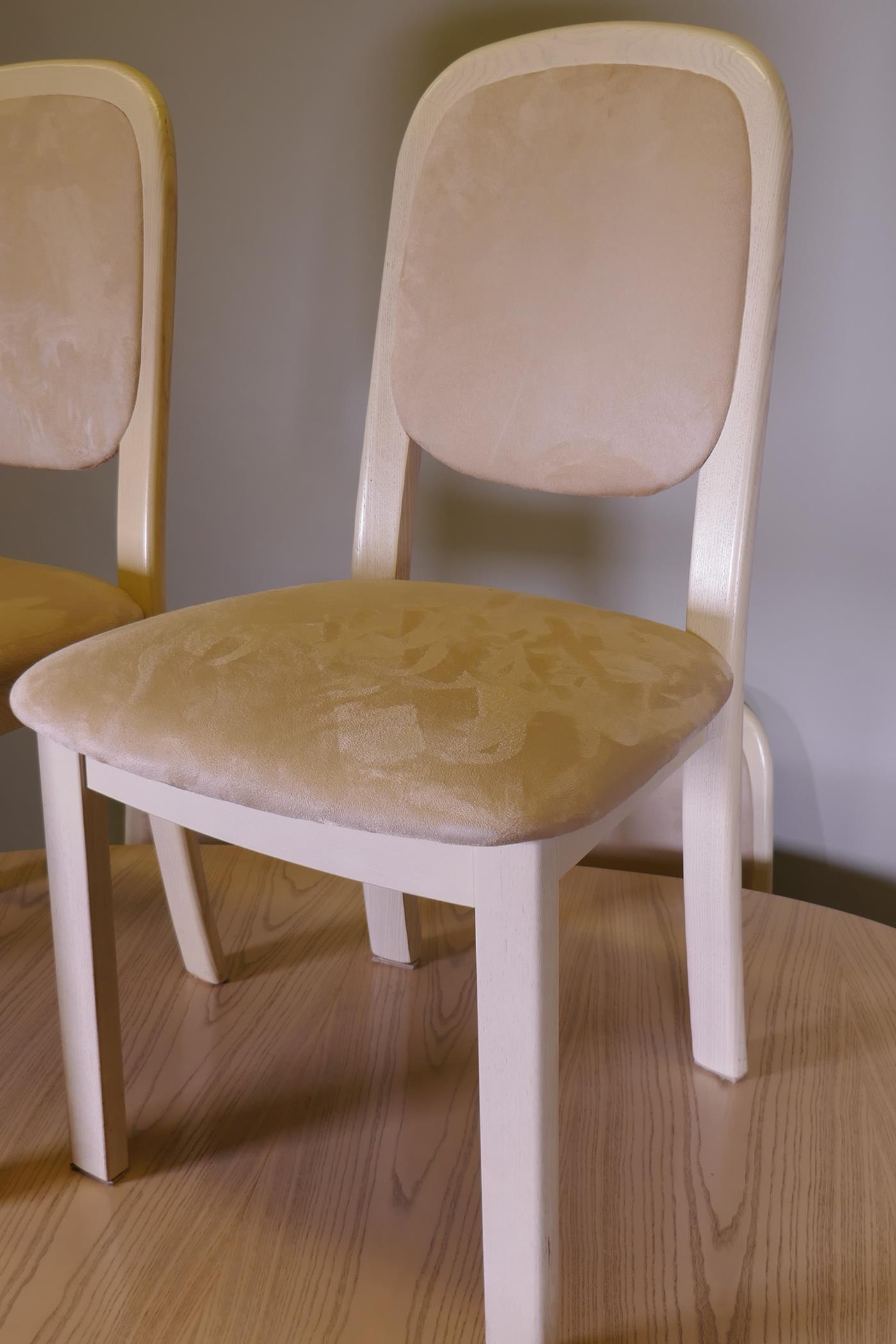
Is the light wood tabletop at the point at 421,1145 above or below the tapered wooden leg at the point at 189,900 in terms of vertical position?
below

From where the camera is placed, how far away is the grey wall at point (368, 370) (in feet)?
3.91

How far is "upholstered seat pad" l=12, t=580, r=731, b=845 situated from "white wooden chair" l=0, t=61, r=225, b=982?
0.91 ft

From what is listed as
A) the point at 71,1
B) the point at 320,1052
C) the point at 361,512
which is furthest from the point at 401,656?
the point at 71,1

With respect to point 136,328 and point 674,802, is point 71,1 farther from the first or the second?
point 674,802

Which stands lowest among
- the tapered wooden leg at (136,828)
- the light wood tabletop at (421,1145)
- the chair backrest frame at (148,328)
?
the tapered wooden leg at (136,828)

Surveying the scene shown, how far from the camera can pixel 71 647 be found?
759 mm

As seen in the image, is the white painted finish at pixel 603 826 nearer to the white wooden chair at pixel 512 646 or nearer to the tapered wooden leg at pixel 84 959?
the white wooden chair at pixel 512 646

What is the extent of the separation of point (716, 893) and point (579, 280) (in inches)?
20.5

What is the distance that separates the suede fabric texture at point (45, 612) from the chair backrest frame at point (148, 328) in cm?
5

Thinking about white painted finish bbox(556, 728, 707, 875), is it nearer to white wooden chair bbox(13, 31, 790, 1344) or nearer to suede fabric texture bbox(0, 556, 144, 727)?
white wooden chair bbox(13, 31, 790, 1344)

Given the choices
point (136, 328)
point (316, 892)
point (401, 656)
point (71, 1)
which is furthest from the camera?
point (71, 1)

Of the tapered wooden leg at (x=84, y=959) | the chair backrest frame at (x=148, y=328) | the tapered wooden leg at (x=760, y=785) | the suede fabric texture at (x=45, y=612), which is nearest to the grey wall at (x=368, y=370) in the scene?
the tapered wooden leg at (x=760, y=785)

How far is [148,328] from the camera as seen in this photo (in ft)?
3.39

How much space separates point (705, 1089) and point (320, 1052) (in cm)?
34
